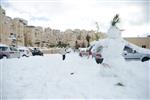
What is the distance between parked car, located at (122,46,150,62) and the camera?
1855 centimetres

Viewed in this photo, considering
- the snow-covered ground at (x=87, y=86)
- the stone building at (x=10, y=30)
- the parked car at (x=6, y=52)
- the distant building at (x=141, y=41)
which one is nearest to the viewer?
the snow-covered ground at (x=87, y=86)

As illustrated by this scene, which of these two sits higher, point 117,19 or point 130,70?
point 117,19

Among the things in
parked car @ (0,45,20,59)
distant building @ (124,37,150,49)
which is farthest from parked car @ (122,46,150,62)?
distant building @ (124,37,150,49)

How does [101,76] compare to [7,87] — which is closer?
[7,87]

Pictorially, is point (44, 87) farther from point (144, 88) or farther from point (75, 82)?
point (144, 88)

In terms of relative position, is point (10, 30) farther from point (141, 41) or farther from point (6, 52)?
point (6, 52)

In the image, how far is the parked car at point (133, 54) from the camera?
18.5 meters

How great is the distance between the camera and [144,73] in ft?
36.4

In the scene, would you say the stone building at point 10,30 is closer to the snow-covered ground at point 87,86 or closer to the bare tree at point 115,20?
the bare tree at point 115,20

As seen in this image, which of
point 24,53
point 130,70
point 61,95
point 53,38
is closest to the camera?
point 61,95

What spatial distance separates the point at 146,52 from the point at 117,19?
8522mm

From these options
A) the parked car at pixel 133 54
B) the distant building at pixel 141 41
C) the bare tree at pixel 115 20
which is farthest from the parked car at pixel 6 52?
the distant building at pixel 141 41

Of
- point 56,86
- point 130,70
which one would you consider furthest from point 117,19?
point 56,86

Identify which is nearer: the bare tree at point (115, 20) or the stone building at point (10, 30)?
the bare tree at point (115, 20)
